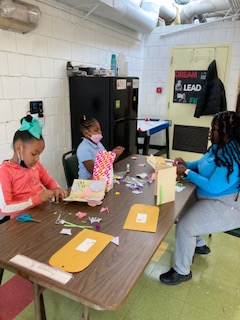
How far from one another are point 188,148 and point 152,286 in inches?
127

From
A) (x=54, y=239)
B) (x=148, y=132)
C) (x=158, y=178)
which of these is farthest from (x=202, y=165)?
(x=148, y=132)

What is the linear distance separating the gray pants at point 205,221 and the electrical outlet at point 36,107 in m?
1.79

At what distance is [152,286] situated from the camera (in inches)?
76.2

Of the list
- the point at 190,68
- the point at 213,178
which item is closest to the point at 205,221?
the point at 213,178

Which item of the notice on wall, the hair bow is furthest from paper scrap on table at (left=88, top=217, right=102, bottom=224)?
the notice on wall

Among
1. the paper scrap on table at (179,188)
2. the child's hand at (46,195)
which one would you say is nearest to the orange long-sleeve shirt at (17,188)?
the child's hand at (46,195)

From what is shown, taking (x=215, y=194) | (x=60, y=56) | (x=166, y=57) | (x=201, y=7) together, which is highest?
(x=201, y=7)

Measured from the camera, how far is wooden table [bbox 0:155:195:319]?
898 millimetres

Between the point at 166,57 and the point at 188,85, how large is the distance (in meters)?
0.66

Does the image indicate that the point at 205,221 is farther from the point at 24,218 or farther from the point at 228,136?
the point at 24,218

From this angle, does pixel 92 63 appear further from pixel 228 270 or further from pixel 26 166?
pixel 228 270

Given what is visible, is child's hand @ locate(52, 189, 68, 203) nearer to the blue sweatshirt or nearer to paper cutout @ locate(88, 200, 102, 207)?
paper cutout @ locate(88, 200, 102, 207)

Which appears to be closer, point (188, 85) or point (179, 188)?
point (179, 188)

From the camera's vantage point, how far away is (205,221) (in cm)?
181
